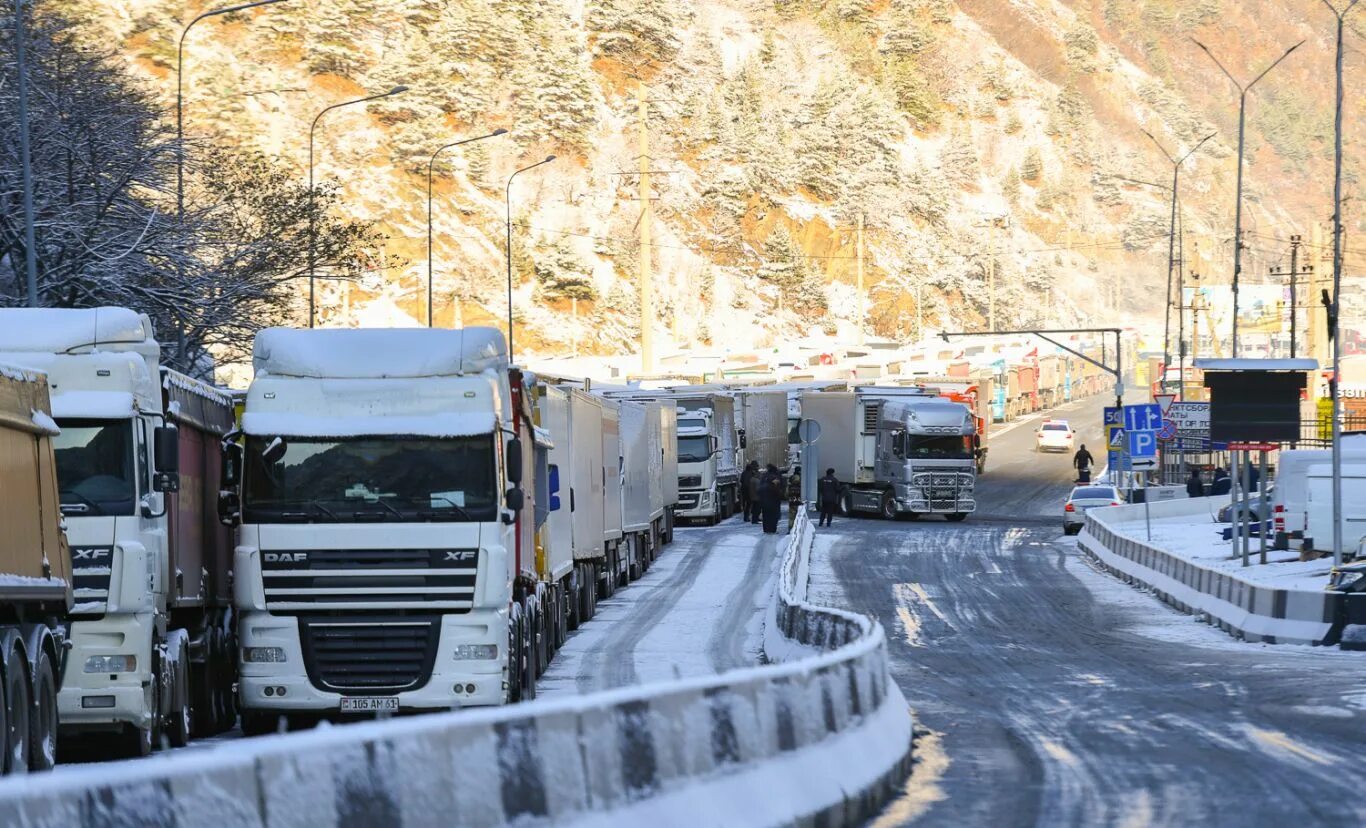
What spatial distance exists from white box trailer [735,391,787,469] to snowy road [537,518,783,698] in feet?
53.5

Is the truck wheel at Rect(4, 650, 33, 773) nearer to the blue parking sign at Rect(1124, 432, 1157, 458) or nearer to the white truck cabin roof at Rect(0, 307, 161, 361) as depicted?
the white truck cabin roof at Rect(0, 307, 161, 361)

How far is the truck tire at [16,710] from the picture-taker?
479 inches

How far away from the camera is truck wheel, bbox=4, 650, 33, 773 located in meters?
12.2

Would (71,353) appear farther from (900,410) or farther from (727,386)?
(727,386)

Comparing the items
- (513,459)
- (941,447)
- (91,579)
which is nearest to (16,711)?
(91,579)

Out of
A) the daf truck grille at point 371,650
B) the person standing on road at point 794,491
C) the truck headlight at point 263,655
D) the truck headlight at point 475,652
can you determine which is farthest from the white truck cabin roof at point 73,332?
the person standing on road at point 794,491

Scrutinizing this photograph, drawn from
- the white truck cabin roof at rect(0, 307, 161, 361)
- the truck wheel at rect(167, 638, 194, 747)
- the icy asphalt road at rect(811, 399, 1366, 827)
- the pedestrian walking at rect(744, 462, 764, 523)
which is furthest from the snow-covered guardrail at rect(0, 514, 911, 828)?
the pedestrian walking at rect(744, 462, 764, 523)

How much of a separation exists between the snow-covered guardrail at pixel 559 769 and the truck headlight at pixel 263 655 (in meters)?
6.22

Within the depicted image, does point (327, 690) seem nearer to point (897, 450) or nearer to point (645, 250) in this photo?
point (897, 450)

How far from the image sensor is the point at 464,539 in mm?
17094

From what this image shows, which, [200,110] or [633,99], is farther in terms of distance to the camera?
[633,99]

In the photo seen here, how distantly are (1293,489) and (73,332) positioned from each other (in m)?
34.7

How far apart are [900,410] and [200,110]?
70726 millimetres

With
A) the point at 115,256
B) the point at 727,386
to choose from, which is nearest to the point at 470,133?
the point at 727,386
